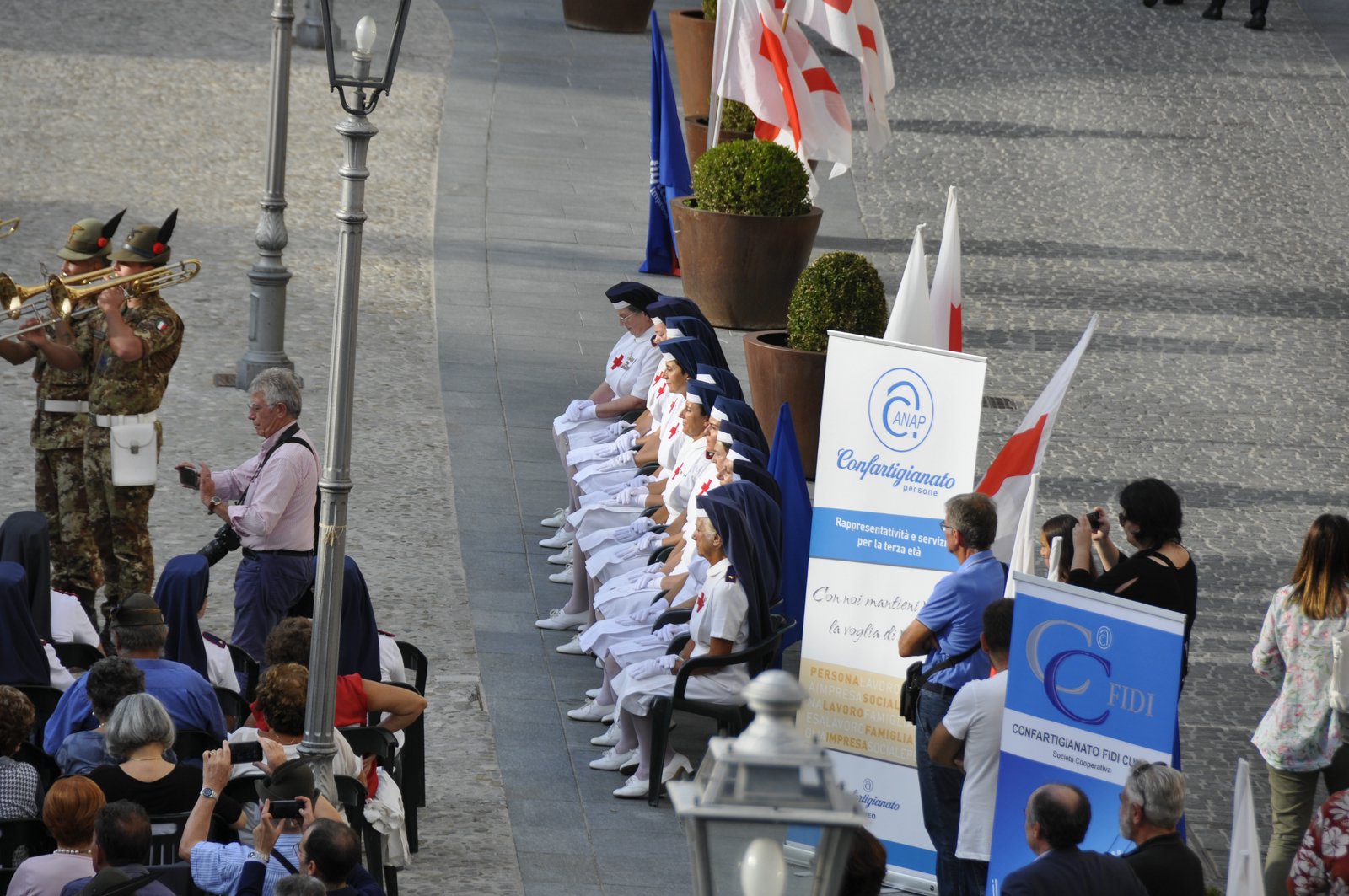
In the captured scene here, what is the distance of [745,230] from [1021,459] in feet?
23.1

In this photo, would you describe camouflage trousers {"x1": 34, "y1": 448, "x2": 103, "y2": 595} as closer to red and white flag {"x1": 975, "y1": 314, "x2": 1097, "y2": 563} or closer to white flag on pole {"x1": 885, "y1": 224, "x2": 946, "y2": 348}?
white flag on pole {"x1": 885, "y1": 224, "x2": 946, "y2": 348}

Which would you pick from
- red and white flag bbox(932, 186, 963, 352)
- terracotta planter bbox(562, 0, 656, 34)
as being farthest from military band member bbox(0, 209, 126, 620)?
terracotta planter bbox(562, 0, 656, 34)

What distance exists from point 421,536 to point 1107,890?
21.7 ft

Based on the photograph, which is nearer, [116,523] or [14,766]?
[14,766]

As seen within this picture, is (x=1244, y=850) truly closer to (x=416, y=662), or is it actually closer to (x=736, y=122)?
(x=416, y=662)

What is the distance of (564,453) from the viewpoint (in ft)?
38.9

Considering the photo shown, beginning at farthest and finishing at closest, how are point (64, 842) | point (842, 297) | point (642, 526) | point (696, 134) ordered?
point (696, 134), point (842, 297), point (642, 526), point (64, 842)

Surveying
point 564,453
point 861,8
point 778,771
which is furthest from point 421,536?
point 778,771

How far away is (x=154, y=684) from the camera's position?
7.28 meters

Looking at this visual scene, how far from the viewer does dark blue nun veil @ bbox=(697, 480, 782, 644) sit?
855cm

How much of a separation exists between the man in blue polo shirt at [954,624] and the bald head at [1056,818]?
5.23 feet

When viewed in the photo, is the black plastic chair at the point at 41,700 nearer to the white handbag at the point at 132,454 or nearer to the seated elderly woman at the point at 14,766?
the seated elderly woman at the point at 14,766

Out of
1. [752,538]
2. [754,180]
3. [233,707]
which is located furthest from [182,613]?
[754,180]

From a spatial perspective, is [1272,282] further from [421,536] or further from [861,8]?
[421,536]
